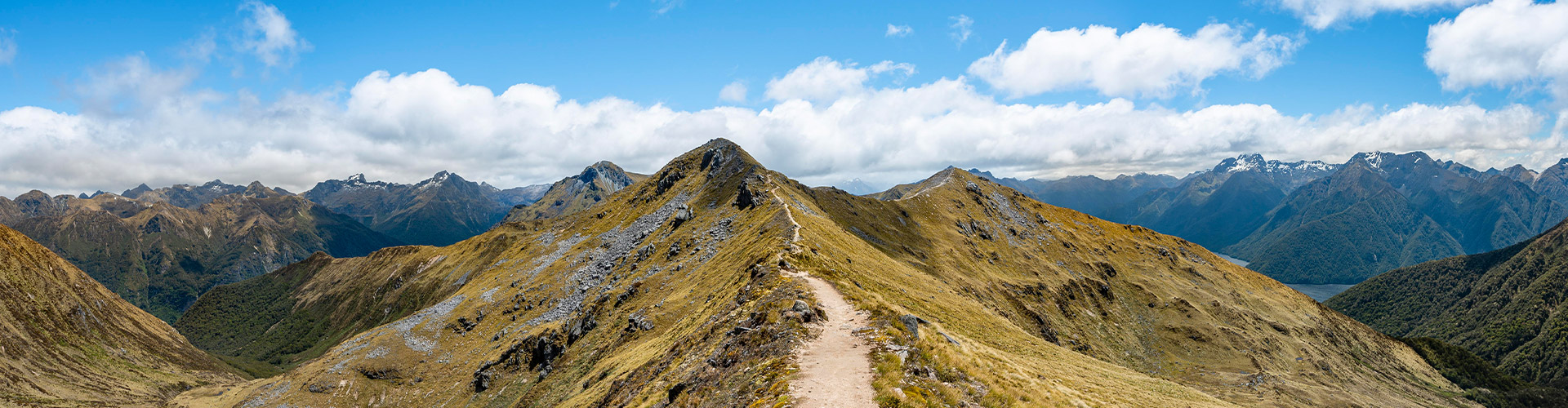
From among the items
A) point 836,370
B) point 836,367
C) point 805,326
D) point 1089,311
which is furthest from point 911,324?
point 1089,311

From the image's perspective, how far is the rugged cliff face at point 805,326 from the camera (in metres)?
40.8

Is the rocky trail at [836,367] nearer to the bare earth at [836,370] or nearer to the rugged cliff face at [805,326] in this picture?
→ the bare earth at [836,370]

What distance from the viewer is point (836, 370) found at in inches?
1310

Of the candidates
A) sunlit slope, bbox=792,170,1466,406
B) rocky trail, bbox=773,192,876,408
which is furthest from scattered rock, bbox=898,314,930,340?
sunlit slope, bbox=792,170,1466,406

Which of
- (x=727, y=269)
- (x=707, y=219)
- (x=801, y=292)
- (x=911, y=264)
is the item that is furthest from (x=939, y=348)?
(x=707, y=219)

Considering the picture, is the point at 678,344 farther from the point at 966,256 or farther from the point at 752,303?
the point at 966,256

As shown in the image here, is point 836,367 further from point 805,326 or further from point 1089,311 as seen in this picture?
point 1089,311

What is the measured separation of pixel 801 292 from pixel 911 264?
264 feet

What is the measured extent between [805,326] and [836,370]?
28.5 ft

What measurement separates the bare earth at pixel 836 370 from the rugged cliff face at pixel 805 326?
2.65ft

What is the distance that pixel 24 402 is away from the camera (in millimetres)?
160000

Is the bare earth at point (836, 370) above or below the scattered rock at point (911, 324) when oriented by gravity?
below

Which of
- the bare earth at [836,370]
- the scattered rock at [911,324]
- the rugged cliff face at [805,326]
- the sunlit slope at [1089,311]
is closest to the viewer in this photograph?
the bare earth at [836,370]

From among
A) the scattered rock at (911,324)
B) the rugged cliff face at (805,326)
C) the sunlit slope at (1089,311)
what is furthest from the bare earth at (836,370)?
the sunlit slope at (1089,311)
